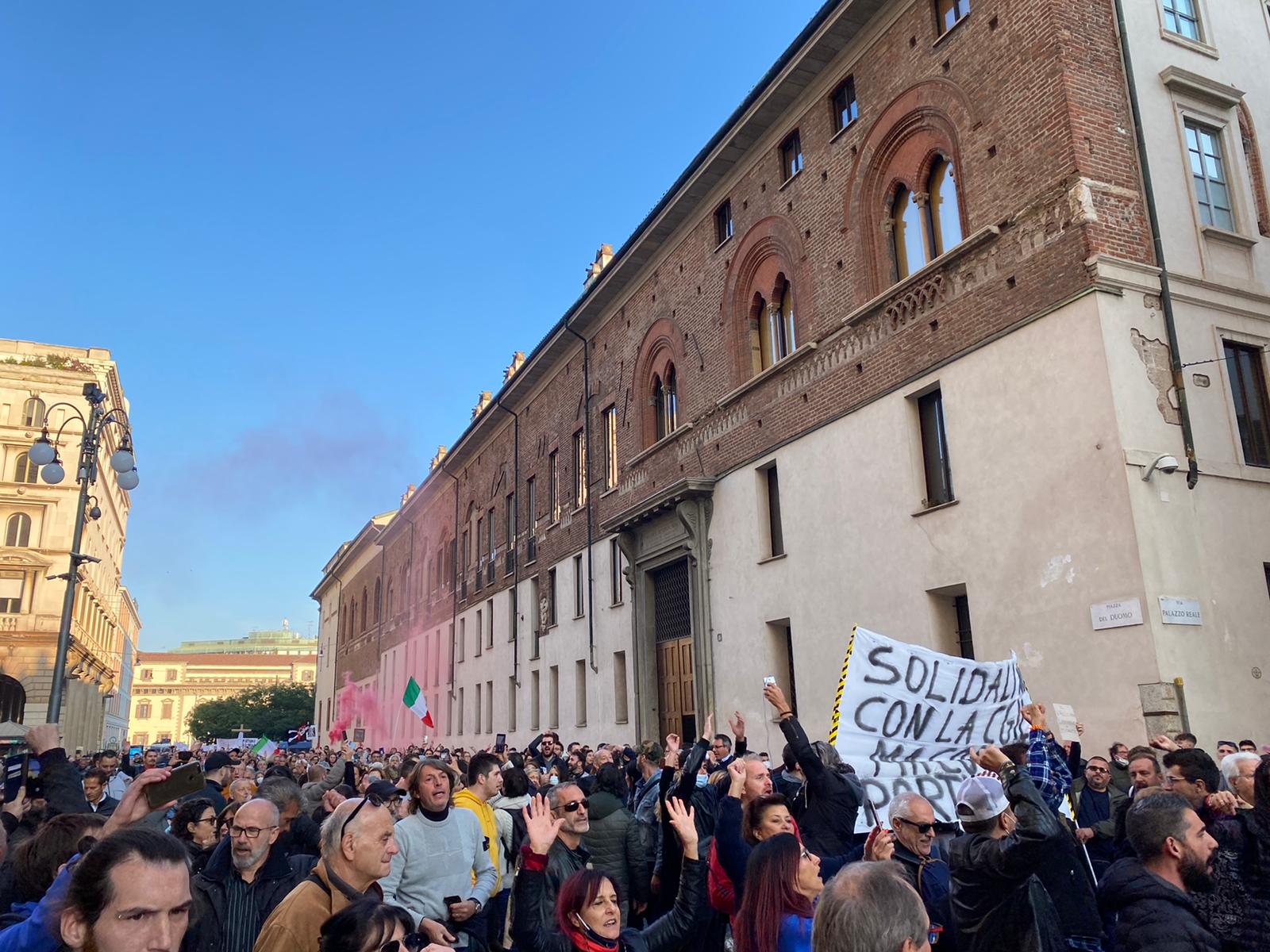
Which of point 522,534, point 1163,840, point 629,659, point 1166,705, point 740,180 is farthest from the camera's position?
point 522,534

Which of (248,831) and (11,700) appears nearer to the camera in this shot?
(248,831)

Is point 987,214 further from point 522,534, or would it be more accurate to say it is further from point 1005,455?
point 522,534

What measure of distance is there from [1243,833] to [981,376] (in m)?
9.86

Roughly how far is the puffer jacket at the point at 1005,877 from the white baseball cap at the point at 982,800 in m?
0.08

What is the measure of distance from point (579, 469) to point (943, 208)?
51.4 ft

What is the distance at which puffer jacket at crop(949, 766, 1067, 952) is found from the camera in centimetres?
361

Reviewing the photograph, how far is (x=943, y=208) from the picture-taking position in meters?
14.7

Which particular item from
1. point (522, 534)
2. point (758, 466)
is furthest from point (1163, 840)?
point (522, 534)

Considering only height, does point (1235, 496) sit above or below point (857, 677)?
above

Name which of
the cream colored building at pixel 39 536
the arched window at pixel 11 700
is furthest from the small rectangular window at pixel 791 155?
the arched window at pixel 11 700

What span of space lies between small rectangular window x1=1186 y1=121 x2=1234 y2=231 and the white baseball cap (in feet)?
39.1

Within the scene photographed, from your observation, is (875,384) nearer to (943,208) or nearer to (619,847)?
(943,208)

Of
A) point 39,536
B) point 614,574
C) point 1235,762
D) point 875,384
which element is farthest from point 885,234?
point 39,536

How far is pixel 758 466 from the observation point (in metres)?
18.6
